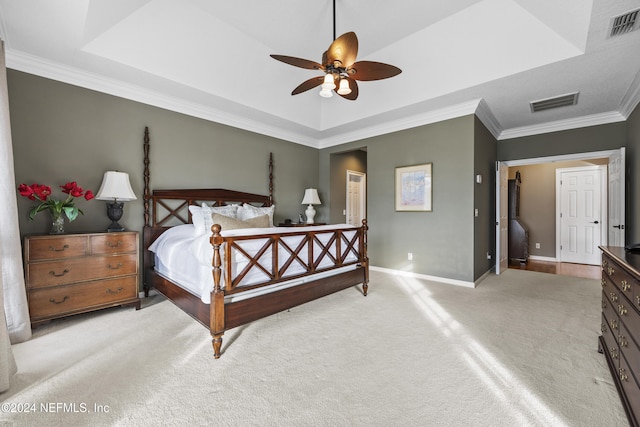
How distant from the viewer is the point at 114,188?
2955mm

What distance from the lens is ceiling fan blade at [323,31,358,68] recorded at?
6.89 feet

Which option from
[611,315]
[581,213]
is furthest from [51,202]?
[581,213]

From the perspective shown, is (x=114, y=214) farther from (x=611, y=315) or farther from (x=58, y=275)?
(x=611, y=315)

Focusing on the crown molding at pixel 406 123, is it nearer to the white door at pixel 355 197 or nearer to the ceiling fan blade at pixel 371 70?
the white door at pixel 355 197

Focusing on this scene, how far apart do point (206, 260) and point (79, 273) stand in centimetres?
146

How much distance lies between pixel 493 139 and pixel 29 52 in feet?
21.3

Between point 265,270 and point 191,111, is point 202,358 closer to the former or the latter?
point 265,270

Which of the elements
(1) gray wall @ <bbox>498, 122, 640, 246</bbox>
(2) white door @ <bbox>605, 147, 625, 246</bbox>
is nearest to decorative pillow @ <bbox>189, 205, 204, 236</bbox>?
(1) gray wall @ <bbox>498, 122, 640, 246</bbox>

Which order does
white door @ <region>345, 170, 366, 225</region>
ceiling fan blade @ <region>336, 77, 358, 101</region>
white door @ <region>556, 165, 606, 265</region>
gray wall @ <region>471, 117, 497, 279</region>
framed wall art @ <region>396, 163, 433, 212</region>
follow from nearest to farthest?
1. ceiling fan blade @ <region>336, 77, 358, 101</region>
2. gray wall @ <region>471, 117, 497, 279</region>
3. framed wall art @ <region>396, 163, 433, 212</region>
4. white door @ <region>556, 165, 606, 265</region>
5. white door @ <region>345, 170, 366, 225</region>

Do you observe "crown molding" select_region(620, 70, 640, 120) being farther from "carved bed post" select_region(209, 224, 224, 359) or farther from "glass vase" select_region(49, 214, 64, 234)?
"glass vase" select_region(49, 214, 64, 234)

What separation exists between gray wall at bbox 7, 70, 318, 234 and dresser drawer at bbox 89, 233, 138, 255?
1.86 feet

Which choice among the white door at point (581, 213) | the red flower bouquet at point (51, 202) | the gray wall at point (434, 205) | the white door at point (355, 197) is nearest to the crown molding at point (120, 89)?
the red flower bouquet at point (51, 202)

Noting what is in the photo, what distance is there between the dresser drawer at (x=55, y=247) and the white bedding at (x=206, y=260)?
716 millimetres

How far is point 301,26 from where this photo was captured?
3.13 meters
